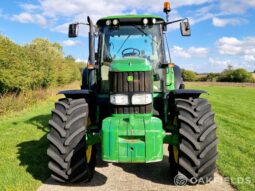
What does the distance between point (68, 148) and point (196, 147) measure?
186 cm

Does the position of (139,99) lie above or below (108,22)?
below

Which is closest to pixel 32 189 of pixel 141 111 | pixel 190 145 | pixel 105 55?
pixel 141 111

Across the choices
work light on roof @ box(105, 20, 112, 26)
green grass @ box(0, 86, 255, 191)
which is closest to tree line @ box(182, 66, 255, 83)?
green grass @ box(0, 86, 255, 191)

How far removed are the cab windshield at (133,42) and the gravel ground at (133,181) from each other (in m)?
1.98

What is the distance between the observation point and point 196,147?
457cm

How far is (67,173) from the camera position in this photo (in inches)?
185

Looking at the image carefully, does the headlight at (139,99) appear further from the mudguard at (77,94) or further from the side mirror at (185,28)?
the side mirror at (185,28)

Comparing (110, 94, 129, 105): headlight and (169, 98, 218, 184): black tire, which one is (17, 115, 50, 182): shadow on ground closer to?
(110, 94, 129, 105): headlight

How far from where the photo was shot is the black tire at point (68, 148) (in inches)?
184

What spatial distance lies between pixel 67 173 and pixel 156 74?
2387 millimetres

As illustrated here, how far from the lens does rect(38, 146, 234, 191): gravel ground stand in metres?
4.74

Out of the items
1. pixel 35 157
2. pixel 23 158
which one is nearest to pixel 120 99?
pixel 35 157

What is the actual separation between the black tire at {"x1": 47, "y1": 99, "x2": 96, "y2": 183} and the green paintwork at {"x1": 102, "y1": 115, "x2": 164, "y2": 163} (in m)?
0.58

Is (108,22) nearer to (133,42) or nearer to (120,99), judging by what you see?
(133,42)
